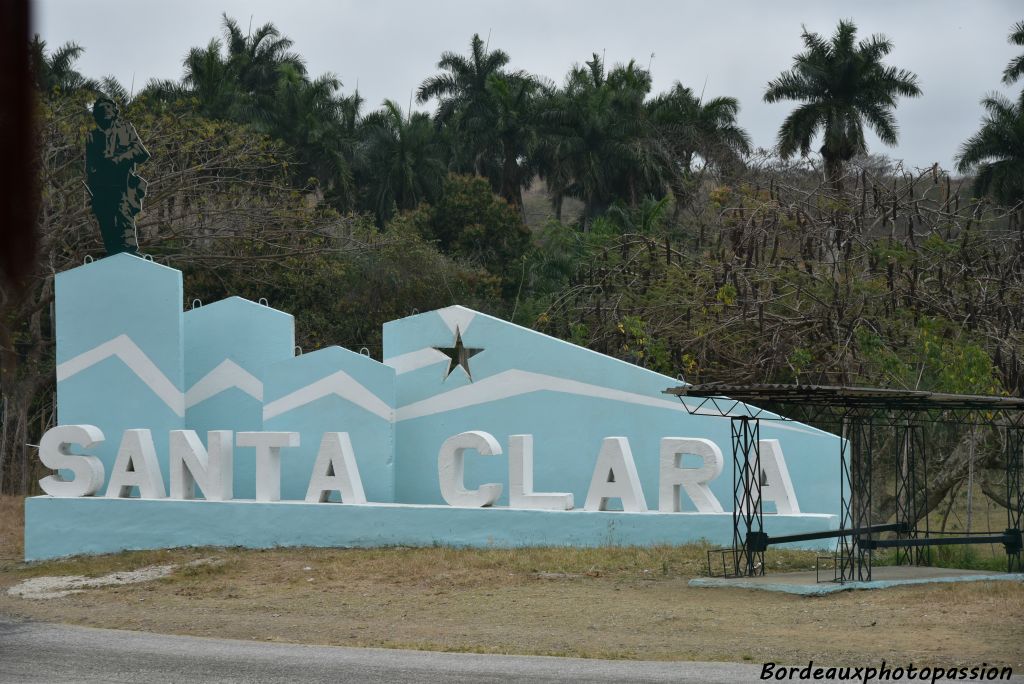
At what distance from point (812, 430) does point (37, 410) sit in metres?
17.9

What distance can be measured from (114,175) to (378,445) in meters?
5.89

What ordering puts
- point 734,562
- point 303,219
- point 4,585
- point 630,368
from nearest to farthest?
1. point 734,562
2. point 4,585
3. point 630,368
4. point 303,219

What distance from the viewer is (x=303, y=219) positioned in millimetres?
28859

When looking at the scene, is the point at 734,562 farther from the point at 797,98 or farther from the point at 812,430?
the point at 797,98

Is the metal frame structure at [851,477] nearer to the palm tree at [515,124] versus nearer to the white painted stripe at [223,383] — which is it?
the white painted stripe at [223,383]

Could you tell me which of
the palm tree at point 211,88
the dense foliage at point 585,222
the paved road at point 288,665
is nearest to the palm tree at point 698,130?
the dense foliage at point 585,222

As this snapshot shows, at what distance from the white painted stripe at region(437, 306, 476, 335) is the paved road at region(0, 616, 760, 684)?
7.65m

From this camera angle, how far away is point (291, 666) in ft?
30.0

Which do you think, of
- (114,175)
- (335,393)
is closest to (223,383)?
(335,393)

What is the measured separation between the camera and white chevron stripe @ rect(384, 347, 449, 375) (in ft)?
57.8

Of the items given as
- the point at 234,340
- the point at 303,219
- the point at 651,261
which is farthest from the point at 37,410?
the point at 651,261

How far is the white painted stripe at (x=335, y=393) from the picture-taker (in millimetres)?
17266

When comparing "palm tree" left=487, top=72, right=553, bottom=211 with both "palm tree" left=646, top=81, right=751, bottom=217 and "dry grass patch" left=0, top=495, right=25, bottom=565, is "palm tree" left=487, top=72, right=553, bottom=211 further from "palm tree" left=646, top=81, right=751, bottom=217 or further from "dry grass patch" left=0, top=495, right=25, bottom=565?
"dry grass patch" left=0, top=495, right=25, bottom=565

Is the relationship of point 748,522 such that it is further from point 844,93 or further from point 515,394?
point 844,93
